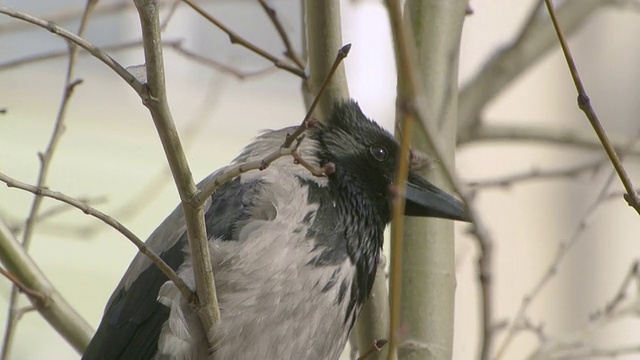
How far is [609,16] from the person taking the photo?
10430 millimetres

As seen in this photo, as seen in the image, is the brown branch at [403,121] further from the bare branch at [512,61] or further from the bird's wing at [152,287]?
the bare branch at [512,61]

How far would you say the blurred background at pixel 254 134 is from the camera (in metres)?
7.05

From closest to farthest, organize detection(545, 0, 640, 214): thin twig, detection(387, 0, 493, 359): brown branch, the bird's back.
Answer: detection(387, 0, 493, 359): brown branch
detection(545, 0, 640, 214): thin twig
the bird's back

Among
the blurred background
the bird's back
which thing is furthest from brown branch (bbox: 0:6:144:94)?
the blurred background

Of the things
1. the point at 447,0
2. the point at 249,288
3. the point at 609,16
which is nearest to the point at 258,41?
the point at 609,16

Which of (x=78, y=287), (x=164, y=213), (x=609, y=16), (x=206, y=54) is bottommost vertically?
(x=78, y=287)

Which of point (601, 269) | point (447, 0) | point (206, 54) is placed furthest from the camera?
point (601, 269)

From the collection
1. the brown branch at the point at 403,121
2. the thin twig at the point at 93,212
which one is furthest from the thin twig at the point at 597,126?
the thin twig at the point at 93,212

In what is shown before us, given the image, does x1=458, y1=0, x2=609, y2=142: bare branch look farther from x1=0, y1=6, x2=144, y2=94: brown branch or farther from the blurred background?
x1=0, y1=6, x2=144, y2=94: brown branch

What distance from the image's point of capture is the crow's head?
297 centimetres

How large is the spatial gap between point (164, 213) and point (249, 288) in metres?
4.94

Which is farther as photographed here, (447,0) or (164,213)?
(164,213)

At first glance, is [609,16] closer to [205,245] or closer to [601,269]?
[601,269]

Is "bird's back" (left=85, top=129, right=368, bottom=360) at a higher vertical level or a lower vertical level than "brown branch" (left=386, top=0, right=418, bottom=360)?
higher
